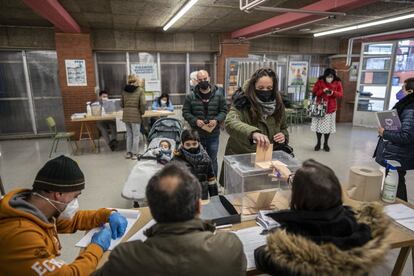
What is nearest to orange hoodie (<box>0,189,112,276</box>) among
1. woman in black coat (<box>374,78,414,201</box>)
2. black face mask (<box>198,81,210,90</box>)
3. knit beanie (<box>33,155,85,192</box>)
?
knit beanie (<box>33,155,85,192</box>)

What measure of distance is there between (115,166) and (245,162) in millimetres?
3524

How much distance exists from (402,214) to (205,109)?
2.37m

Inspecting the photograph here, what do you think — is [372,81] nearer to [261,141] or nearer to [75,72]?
[261,141]

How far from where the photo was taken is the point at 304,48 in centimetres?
848

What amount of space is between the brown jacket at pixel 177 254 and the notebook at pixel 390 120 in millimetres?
2445

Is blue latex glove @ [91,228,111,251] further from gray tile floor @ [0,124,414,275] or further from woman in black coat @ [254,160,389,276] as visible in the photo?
gray tile floor @ [0,124,414,275]

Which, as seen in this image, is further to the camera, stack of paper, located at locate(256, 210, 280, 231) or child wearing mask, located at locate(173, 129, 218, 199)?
child wearing mask, located at locate(173, 129, 218, 199)

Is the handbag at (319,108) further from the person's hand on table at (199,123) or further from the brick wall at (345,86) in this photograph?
the brick wall at (345,86)

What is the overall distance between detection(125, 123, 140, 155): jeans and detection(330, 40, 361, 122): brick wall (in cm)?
678

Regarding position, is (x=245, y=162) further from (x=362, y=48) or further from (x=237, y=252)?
(x=362, y=48)

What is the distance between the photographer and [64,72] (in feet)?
21.1

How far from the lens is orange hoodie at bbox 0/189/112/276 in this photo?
1001mm

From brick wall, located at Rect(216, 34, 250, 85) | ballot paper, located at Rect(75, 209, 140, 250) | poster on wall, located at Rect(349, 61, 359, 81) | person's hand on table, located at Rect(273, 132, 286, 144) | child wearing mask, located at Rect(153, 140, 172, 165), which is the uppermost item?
brick wall, located at Rect(216, 34, 250, 85)

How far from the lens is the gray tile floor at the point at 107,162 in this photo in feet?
11.4
